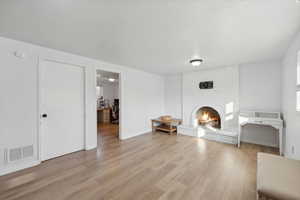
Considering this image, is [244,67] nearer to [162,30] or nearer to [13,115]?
[162,30]

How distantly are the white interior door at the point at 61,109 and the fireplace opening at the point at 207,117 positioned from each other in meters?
3.96

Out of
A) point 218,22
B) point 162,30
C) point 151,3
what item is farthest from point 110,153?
point 218,22

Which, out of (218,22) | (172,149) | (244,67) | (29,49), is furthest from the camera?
(244,67)

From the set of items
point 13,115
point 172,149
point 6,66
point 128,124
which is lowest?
point 172,149

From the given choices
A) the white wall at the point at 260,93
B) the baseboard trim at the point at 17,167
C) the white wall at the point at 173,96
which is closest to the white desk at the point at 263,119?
the white wall at the point at 260,93

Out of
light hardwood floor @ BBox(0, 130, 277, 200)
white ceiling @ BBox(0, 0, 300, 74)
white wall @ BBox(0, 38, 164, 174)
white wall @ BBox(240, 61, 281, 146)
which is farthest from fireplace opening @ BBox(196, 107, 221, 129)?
white wall @ BBox(0, 38, 164, 174)

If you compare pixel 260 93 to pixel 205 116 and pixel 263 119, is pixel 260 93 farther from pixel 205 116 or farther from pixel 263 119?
pixel 205 116

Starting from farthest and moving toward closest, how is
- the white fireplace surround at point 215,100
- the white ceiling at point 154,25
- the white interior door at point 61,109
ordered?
1. the white fireplace surround at point 215,100
2. the white interior door at point 61,109
3. the white ceiling at point 154,25

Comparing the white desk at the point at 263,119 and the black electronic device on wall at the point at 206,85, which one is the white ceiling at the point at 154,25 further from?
the black electronic device on wall at the point at 206,85

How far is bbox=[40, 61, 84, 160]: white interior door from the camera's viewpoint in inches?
103

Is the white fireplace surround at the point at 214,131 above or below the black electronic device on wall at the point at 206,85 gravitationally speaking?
below

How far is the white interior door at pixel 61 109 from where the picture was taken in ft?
8.57

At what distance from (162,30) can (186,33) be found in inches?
15.0

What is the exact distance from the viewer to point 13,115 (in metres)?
2.20
